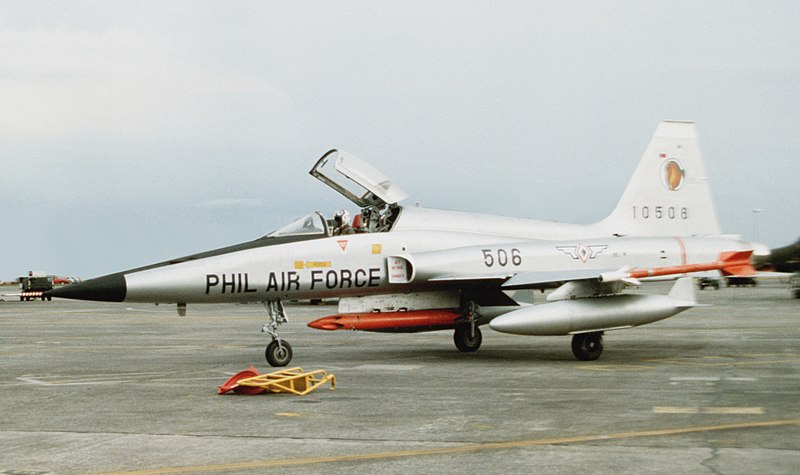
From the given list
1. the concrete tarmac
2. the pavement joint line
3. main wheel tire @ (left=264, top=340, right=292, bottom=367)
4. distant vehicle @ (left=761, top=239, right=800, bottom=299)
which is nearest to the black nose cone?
the concrete tarmac

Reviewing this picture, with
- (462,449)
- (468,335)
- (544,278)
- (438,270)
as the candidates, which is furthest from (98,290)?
(462,449)

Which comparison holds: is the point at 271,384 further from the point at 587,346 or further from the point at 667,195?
the point at 667,195

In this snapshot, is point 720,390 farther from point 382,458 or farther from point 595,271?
point 382,458

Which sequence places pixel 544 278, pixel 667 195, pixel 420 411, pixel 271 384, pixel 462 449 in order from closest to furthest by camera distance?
1. pixel 462 449
2. pixel 420 411
3. pixel 271 384
4. pixel 544 278
5. pixel 667 195

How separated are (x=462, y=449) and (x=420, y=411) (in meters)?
2.31

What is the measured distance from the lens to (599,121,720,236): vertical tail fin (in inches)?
739

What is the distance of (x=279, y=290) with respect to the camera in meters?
15.4

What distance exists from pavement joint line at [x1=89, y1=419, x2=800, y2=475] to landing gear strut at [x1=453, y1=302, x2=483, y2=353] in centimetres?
843

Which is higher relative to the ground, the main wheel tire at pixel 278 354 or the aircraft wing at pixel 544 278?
the aircraft wing at pixel 544 278

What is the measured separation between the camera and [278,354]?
49.3 feet

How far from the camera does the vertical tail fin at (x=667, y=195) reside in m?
18.8

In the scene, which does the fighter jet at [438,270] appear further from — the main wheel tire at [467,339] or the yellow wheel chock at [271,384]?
the yellow wheel chock at [271,384]

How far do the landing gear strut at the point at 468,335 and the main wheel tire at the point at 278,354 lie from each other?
3.79m

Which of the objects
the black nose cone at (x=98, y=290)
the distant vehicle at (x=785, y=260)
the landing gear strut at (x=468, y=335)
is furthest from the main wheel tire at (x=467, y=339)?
the distant vehicle at (x=785, y=260)
